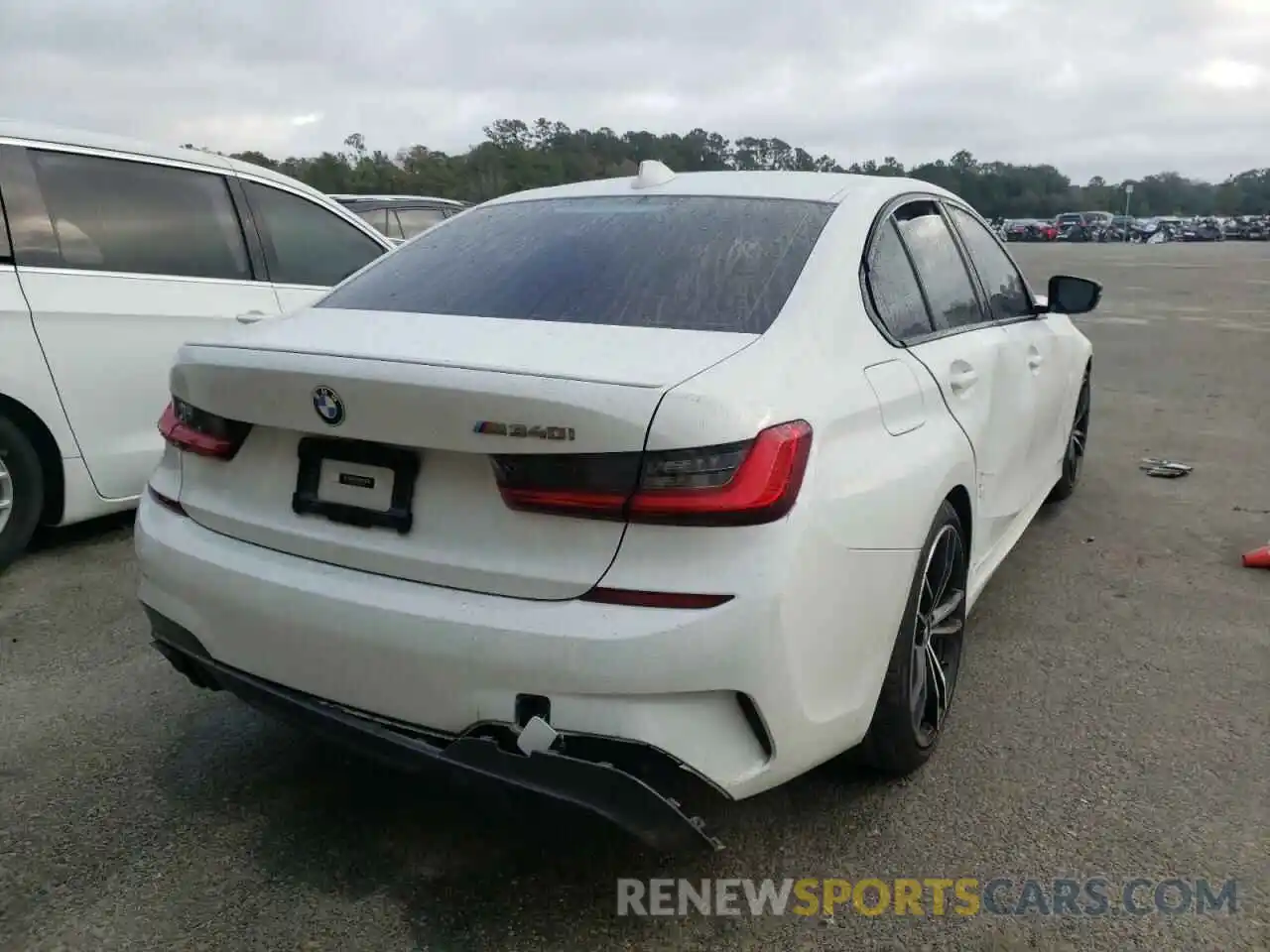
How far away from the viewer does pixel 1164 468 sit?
19.5 ft

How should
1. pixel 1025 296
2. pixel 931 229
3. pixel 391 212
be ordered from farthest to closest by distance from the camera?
pixel 391 212 < pixel 1025 296 < pixel 931 229

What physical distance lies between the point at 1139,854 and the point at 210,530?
2.25 m

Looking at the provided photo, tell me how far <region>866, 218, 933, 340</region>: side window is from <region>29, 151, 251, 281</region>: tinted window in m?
3.30

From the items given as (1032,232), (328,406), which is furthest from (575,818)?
(1032,232)

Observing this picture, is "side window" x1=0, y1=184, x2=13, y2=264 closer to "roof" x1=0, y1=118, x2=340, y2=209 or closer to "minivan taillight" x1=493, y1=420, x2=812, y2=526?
"roof" x1=0, y1=118, x2=340, y2=209

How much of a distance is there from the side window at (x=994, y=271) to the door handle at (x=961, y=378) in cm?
Result: 72

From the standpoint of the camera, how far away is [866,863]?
7.57ft

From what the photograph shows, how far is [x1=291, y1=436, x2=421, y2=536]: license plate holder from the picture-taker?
1.97 meters

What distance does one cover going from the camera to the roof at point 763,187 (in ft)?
9.27

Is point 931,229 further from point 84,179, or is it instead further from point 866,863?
point 84,179

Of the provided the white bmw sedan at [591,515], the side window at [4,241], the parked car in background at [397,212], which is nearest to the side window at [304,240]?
the side window at [4,241]

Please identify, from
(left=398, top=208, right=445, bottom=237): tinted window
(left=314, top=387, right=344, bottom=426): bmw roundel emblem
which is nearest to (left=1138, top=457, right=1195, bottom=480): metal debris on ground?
(left=314, top=387, right=344, bottom=426): bmw roundel emblem

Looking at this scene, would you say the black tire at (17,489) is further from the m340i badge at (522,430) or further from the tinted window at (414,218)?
the tinted window at (414,218)

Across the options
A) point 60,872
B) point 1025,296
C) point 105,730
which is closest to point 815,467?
point 60,872
